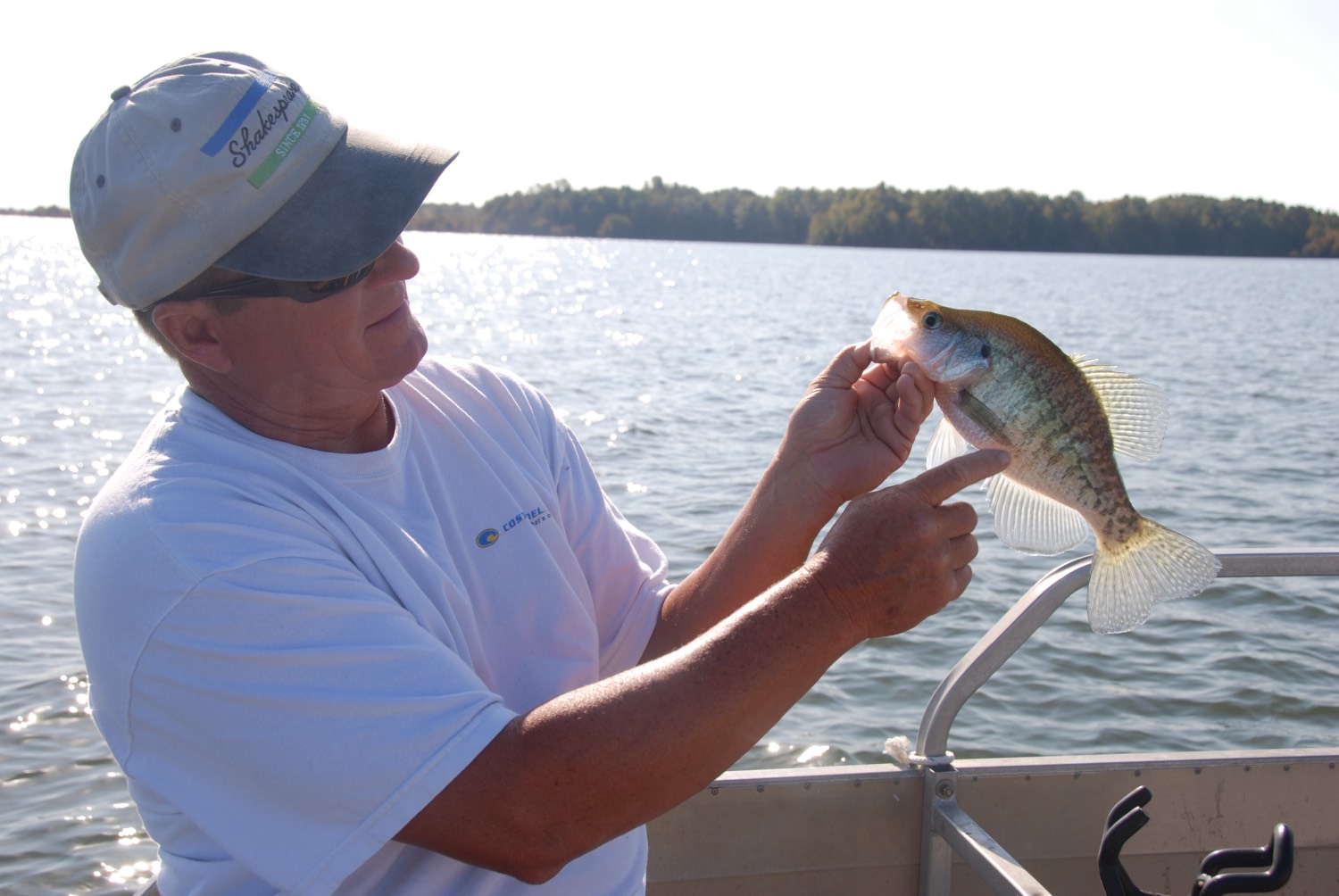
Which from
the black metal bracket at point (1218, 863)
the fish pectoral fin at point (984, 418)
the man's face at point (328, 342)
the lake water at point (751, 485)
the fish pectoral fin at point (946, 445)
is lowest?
the lake water at point (751, 485)

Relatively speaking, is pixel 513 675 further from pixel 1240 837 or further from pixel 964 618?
pixel 964 618

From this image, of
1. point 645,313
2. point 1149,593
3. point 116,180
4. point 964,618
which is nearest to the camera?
point 116,180

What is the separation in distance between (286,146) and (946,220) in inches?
2312

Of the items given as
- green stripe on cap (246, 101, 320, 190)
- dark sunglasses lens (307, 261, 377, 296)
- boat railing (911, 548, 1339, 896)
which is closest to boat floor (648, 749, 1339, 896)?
boat railing (911, 548, 1339, 896)

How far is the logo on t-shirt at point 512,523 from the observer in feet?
7.16

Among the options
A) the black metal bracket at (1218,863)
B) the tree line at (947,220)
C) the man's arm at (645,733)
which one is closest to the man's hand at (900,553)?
the man's arm at (645,733)

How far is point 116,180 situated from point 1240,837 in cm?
332

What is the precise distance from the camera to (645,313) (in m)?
36.5

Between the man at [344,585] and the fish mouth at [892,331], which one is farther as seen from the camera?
the fish mouth at [892,331]

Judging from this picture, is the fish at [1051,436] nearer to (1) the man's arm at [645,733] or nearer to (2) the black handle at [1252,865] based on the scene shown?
(2) the black handle at [1252,865]

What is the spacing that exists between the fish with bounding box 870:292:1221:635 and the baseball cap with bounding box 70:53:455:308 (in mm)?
1187

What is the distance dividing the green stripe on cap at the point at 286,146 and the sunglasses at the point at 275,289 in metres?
0.16

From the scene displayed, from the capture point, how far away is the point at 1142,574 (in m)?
2.38

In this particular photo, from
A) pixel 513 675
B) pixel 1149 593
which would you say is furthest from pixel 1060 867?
pixel 513 675
